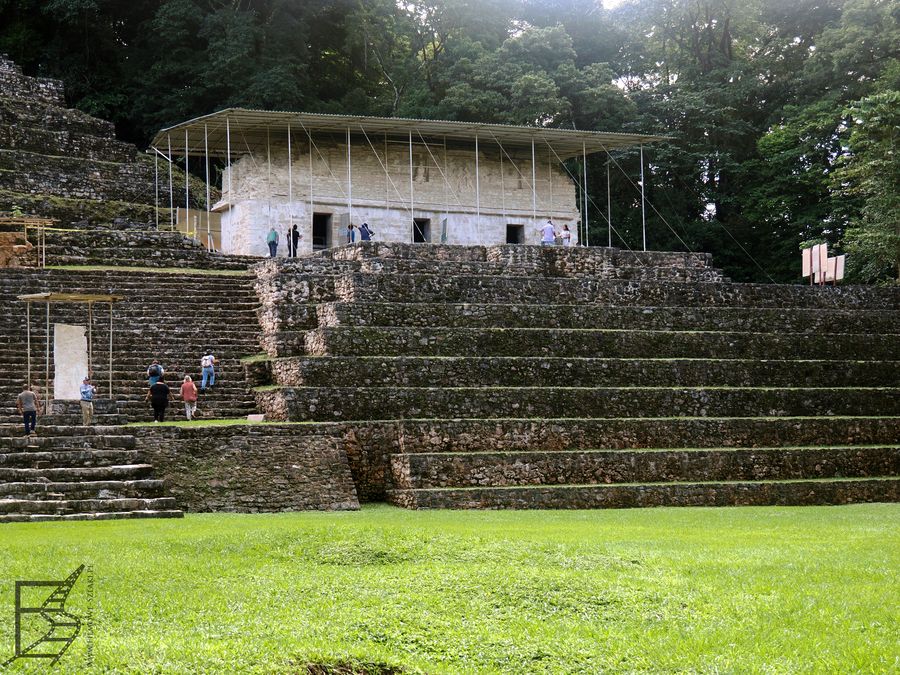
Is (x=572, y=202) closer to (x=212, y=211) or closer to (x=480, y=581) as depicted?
(x=212, y=211)

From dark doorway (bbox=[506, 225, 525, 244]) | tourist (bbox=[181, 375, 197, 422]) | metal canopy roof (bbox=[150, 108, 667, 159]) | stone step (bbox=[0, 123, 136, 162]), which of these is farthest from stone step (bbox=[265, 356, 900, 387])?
stone step (bbox=[0, 123, 136, 162])

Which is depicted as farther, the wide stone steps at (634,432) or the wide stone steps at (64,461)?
the wide stone steps at (634,432)

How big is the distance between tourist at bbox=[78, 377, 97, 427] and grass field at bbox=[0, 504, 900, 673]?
3.68 meters

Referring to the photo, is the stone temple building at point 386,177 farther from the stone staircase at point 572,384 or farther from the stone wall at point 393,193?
the stone staircase at point 572,384

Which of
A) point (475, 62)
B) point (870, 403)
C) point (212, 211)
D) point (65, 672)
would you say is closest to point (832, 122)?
point (475, 62)

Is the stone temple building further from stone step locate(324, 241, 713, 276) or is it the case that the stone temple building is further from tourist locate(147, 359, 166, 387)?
tourist locate(147, 359, 166, 387)

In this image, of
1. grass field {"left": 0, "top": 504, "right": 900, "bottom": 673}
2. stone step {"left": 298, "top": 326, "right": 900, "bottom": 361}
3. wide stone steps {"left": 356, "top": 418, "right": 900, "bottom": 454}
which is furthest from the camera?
stone step {"left": 298, "top": 326, "right": 900, "bottom": 361}

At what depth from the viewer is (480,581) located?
9.20 meters

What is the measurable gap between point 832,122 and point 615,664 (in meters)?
29.0

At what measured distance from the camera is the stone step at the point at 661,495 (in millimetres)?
16047

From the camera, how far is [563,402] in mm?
18422

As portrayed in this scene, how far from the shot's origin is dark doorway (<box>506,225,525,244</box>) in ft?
102

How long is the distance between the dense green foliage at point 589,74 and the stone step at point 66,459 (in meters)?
21.7

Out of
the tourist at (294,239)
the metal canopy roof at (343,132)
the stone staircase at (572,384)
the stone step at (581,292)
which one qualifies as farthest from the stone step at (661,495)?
the metal canopy roof at (343,132)
